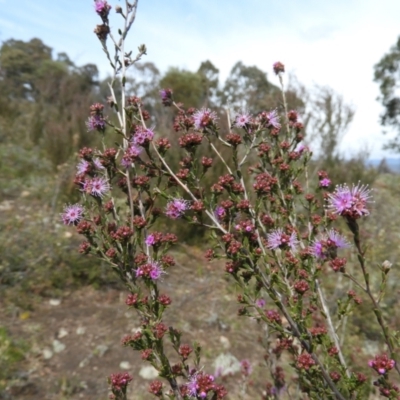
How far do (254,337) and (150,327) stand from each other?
9.85 ft

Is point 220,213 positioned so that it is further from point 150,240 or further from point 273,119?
point 273,119

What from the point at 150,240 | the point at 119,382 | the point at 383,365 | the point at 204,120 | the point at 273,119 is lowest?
the point at 119,382

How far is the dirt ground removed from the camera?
3.15m

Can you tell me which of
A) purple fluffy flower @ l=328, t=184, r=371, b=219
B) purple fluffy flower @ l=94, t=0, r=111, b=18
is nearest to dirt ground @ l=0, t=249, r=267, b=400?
purple fluffy flower @ l=328, t=184, r=371, b=219

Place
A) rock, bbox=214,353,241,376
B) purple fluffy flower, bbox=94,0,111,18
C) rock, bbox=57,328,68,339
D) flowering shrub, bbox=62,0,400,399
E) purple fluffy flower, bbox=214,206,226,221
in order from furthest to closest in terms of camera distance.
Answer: rock, bbox=57,328,68,339, rock, bbox=214,353,241,376, purple fluffy flower, bbox=94,0,111,18, purple fluffy flower, bbox=214,206,226,221, flowering shrub, bbox=62,0,400,399

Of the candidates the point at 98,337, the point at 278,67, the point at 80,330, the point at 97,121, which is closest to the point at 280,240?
the point at 97,121

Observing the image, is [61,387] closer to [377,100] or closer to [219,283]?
[219,283]

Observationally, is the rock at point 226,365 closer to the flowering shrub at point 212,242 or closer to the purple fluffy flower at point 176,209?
the flowering shrub at point 212,242

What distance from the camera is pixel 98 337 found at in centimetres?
379

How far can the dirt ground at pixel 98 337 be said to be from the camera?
3.15m

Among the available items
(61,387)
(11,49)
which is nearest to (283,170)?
(61,387)

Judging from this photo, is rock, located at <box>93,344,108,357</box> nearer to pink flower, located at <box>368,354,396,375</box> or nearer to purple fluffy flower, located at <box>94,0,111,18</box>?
pink flower, located at <box>368,354,396,375</box>

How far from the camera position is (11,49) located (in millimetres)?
27953

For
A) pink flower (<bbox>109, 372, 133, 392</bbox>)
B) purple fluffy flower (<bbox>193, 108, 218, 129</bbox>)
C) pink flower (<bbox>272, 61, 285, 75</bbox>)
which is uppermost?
pink flower (<bbox>272, 61, 285, 75</bbox>)
